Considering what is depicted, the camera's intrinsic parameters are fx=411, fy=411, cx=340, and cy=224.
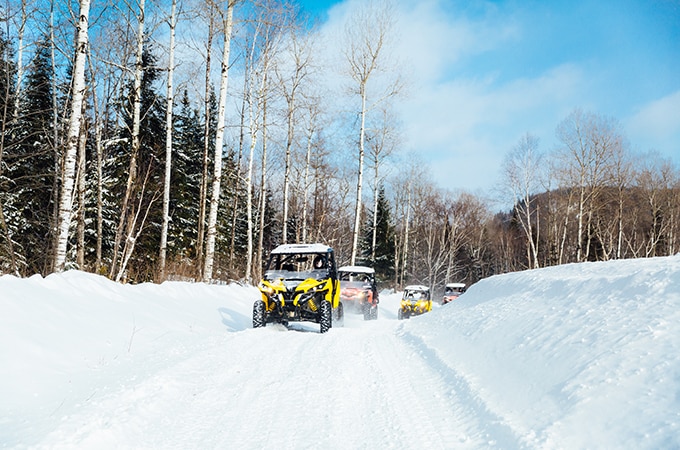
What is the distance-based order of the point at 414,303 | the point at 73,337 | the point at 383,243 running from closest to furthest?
the point at 73,337, the point at 414,303, the point at 383,243

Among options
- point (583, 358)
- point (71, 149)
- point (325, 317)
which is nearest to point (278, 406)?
point (583, 358)

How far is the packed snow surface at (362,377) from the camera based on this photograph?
3.26 metres

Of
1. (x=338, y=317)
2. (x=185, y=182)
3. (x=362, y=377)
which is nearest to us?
(x=362, y=377)

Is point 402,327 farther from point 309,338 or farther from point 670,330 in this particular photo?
point 670,330

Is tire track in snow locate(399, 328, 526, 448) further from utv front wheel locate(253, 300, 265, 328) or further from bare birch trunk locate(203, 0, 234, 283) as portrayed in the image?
bare birch trunk locate(203, 0, 234, 283)

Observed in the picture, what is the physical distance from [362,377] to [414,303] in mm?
15271

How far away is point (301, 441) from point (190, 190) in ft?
89.0

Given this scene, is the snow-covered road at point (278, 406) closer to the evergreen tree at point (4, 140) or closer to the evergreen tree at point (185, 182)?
the evergreen tree at point (4, 140)

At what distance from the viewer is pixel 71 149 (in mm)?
8180

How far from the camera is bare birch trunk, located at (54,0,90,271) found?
8125 millimetres

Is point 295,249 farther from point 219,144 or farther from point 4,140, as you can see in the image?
point 4,140

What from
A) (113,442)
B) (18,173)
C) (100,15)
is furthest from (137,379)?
(18,173)

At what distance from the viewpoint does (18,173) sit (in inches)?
698

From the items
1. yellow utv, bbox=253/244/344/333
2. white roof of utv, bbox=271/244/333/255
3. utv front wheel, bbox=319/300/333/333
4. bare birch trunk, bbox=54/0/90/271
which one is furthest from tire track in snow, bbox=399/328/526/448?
bare birch trunk, bbox=54/0/90/271
